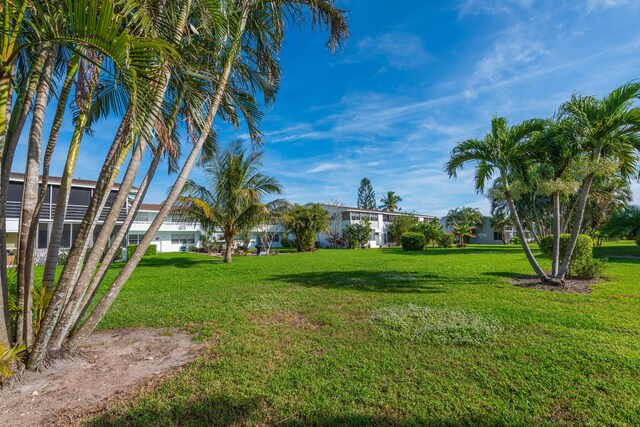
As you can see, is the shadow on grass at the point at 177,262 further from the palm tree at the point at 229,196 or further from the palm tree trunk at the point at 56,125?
the palm tree trunk at the point at 56,125

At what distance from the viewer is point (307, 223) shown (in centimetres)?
2961

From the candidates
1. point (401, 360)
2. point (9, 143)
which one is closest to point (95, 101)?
point (9, 143)

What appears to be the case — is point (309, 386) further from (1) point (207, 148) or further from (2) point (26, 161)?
(1) point (207, 148)

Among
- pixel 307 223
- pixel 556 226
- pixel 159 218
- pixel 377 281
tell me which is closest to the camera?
pixel 159 218

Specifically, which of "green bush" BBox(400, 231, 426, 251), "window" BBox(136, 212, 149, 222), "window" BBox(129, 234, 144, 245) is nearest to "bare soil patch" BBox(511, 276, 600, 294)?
"green bush" BBox(400, 231, 426, 251)

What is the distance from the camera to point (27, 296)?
3533mm

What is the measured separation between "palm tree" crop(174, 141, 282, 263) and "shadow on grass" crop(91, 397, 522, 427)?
13447mm

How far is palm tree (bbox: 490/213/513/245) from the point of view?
40.7 m

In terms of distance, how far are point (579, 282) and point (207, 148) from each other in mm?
11657

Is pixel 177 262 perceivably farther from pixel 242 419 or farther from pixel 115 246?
pixel 242 419

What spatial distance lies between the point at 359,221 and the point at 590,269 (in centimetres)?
3087

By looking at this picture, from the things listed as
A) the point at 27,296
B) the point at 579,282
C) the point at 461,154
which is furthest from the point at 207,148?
the point at 579,282

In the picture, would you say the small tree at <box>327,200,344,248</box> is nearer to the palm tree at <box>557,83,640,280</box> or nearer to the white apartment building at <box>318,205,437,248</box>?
the white apartment building at <box>318,205,437,248</box>

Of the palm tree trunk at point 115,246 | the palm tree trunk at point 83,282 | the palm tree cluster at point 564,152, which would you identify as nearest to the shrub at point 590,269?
the palm tree cluster at point 564,152
